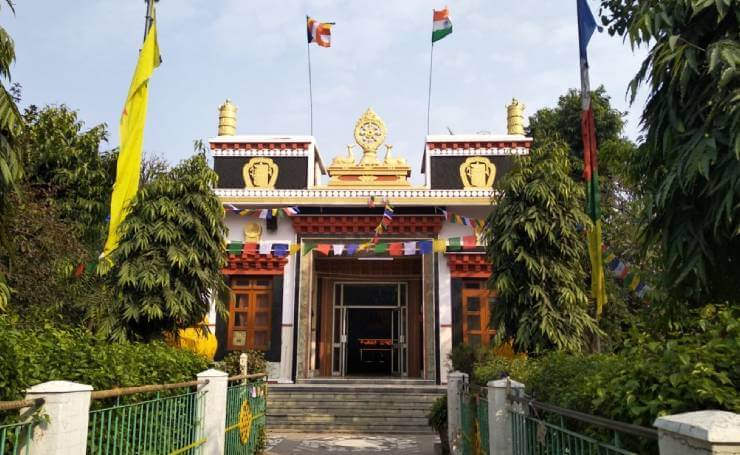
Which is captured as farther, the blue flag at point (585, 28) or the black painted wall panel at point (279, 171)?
the black painted wall panel at point (279, 171)

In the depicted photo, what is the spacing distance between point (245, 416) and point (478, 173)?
10697 mm

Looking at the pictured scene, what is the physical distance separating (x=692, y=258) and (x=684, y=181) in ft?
1.68

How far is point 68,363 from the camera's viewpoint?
4664mm

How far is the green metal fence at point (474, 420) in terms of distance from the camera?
6.30 meters

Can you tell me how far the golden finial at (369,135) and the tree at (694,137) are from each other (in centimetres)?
1375

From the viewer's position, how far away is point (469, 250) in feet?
54.1

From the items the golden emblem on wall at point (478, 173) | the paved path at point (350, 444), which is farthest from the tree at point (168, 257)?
the golden emblem on wall at point (478, 173)

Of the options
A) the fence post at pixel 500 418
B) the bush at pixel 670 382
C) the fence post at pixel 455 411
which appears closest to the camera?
the bush at pixel 670 382

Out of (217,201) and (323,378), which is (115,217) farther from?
(323,378)

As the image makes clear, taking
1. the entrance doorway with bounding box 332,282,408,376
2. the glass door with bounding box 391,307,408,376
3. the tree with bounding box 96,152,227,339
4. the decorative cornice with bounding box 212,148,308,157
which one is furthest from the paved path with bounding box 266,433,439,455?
the decorative cornice with bounding box 212,148,308,157

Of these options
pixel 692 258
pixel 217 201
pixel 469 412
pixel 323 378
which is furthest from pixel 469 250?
pixel 692 258

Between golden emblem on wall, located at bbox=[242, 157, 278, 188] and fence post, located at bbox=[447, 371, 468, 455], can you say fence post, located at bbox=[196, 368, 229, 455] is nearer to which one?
fence post, located at bbox=[447, 371, 468, 455]

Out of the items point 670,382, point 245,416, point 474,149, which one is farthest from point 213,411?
point 474,149

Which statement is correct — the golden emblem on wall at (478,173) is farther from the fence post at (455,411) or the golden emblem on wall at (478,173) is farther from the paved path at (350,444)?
the fence post at (455,411)
